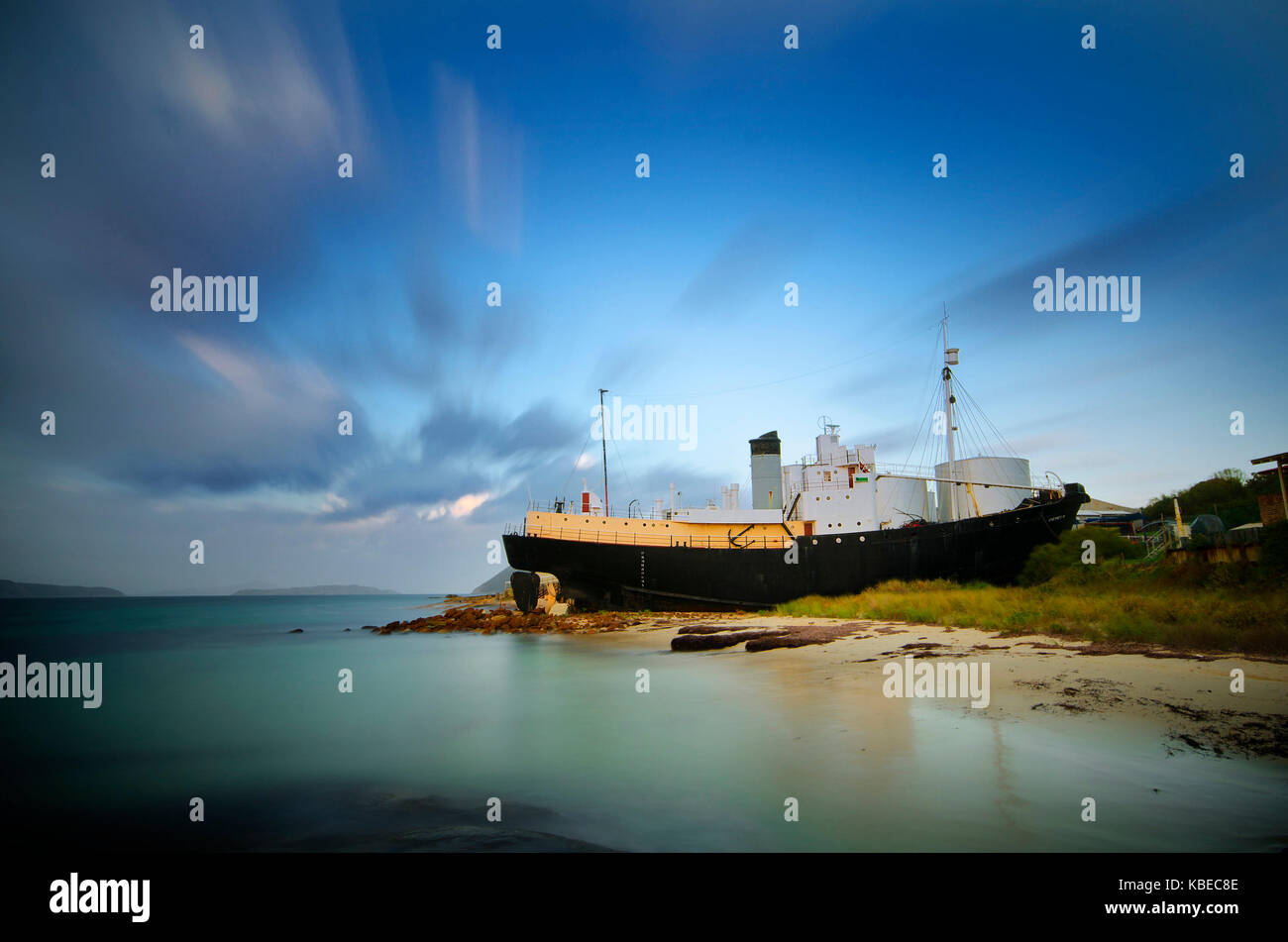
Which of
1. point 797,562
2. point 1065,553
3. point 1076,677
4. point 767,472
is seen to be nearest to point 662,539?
point 797,562

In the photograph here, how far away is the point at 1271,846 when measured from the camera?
3.41 metres

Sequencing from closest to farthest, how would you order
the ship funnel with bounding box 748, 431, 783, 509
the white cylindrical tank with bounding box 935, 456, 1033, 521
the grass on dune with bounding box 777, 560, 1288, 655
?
the grass on dune with bounding box 777, 560, 1288, 655 < the white cylindrical tank with bounding box 935, 456, 1033, 521 < the ship funnel with bounding box 748, 431, 783, 509

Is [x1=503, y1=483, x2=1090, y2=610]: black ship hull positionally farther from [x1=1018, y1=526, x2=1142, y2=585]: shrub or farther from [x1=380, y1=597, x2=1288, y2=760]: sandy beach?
[x1=380, y1=597, x2=1288, y2=760]: sandy beach

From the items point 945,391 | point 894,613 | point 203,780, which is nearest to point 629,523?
point 894,613

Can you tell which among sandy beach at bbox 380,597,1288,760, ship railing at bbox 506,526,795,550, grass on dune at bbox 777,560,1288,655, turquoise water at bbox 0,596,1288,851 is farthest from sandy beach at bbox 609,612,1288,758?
ship railing at bbox 506,526,795,550

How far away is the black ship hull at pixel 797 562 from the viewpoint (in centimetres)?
2362

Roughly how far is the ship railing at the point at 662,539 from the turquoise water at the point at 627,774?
15.0m

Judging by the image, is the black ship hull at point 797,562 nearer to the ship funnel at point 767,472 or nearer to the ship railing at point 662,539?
the ship railing at point 662,539

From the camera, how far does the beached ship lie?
23.8m

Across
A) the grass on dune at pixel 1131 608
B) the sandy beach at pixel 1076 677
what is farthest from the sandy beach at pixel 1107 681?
the grass on dune at pixel 1131 608

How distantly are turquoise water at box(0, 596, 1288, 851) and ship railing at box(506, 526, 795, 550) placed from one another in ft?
49.2

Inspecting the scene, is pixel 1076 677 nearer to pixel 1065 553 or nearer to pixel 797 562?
pixel 1065 553
